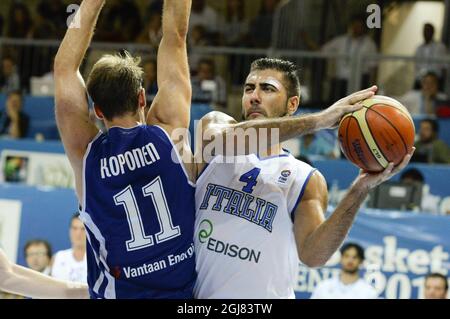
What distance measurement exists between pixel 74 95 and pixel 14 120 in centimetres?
830

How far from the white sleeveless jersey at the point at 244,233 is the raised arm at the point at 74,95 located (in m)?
0.72

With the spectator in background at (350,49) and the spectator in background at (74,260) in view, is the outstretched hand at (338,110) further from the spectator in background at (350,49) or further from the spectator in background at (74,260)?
the spectator in background at (350,49)

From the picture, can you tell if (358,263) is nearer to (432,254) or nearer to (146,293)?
(432,254)

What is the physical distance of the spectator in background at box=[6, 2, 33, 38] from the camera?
51.2ft

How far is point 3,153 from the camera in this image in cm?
1177

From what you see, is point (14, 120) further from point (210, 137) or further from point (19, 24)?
point (210, 137)

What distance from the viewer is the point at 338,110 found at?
4.55 meters

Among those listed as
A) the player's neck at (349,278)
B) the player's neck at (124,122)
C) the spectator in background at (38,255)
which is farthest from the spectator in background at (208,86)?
the player's neck at (124,122)

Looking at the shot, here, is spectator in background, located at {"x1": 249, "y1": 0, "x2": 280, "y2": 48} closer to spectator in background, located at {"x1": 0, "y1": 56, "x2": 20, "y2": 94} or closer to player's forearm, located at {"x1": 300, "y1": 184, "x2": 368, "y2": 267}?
spectator in background, located at {"x1": 0, "y1": 56, "x2": 20, "y2": 94}

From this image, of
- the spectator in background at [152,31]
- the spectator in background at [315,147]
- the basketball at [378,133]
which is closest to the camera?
the basketball at [378,133]

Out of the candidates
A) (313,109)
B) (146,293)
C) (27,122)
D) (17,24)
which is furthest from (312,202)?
(17,24)

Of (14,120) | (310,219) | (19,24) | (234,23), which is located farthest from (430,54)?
(310,219)

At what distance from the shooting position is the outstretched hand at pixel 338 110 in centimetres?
452

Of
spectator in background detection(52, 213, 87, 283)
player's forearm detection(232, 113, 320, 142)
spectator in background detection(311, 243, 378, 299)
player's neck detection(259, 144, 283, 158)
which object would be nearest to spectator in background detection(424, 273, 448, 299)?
spectator in background detection(311, 243, 378, 299)
